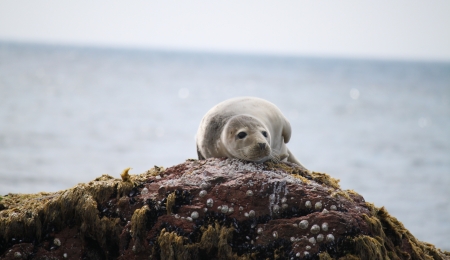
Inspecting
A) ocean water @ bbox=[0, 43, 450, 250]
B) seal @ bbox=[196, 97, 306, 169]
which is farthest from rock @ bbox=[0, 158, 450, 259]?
ocean water @ bbox=[0, 43, 450, 250]

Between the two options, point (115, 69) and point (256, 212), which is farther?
point (115, 69)

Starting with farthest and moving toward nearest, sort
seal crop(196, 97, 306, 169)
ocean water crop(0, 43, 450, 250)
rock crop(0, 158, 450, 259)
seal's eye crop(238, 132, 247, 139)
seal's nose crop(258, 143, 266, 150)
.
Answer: ocean water crop(0, 43, 450, 250), seal's eye crop(238, 132, 247, 139), seal crop(196, 97, 306, 169), seal's nose crop(258, 143, 266, 150), rock crop(0, 158, 450, 259)

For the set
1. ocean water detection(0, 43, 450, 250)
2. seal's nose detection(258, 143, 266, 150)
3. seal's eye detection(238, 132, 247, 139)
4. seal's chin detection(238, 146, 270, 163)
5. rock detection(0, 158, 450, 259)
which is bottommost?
rock detection(0, 158, 450, 259)

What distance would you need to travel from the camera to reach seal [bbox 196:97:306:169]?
5.20 m

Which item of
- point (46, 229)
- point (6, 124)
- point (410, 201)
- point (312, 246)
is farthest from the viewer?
point (6, 124)

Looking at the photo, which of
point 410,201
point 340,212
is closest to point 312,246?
point 340,212

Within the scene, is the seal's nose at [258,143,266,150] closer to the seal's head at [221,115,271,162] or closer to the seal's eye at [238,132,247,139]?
the seal's head at [221,115,271,162]

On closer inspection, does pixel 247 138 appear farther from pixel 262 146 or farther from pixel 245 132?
pixel 262 146

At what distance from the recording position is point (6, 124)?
27.1m

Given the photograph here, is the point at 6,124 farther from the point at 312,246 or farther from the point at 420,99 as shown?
the point at 420,99

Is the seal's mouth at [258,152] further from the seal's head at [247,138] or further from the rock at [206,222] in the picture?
the rock at [206,222]

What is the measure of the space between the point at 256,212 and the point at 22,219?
1.80 m

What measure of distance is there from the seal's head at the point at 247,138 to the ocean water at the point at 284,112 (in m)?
9.93

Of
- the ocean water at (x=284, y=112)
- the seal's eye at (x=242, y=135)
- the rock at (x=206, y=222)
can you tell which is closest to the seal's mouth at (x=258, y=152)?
the seal's eye at (x=242, y=135)
